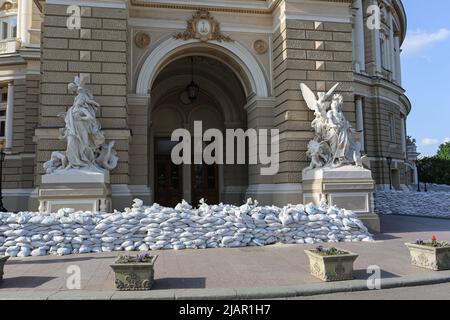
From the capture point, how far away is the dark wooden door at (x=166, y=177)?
19.0m

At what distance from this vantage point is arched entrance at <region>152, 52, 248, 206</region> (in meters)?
18.0

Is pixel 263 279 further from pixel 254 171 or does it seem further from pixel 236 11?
pixel 236 11

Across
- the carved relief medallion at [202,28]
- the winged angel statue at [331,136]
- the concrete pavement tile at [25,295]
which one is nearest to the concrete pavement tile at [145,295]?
the concrete pavement tile at [25,295]

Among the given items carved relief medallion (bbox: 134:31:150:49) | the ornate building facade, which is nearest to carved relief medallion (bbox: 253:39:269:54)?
the ornate building facade

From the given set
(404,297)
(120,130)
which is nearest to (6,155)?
(120,130)

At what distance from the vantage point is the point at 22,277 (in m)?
7.24

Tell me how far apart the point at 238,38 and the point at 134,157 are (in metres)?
5.72

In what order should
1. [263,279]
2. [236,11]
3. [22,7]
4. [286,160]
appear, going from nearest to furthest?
1. [263,279]
2. [286,160]
3. [236,11]
4. [22,7]

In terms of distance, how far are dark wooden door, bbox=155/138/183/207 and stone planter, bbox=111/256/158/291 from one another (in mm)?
12680

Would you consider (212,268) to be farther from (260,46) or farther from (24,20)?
(24,20)

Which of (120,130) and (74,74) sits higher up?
(74,74)

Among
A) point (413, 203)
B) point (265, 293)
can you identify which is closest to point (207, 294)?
point (265, 293)

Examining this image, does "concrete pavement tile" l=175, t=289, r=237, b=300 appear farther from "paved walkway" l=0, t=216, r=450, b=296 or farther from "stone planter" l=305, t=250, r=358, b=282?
"stone planter" l=305, t=250, r=358, b=282

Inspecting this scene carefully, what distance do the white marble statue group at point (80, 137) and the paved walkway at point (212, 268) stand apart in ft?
11.0
